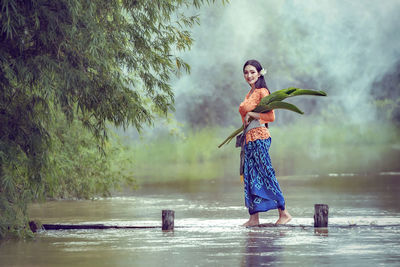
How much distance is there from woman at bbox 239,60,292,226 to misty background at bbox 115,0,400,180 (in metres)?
29.5

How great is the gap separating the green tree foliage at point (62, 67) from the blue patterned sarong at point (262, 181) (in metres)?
1.28

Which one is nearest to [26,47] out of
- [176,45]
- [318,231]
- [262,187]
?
[176,45]

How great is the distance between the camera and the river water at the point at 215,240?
8.16 metres

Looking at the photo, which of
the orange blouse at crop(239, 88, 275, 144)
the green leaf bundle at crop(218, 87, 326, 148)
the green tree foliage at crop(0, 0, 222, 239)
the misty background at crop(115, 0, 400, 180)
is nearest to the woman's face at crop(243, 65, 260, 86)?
the orange blouse at crop(239, 88, 275, 144)

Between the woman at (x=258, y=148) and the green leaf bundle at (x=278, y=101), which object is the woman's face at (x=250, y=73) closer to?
the woman at (x=258, y=148)

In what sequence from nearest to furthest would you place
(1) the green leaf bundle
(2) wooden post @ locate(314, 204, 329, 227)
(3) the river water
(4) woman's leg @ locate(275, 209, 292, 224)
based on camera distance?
1. (3) the river water
2. (1) the green leaf bundle
3. (4) woman's leg @ locate(275, 209, 292, 224)
4. (2) wooden post @ locate(314, 204, 329, 227)

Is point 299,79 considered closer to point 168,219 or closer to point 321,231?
point 168,219

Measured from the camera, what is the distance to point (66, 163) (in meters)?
14.3

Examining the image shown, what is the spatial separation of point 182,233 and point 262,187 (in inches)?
45.0

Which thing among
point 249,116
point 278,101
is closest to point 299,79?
point 249,116

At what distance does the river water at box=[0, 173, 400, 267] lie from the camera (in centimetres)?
816

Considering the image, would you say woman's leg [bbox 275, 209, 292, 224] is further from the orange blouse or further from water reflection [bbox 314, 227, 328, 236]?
the orange blouse

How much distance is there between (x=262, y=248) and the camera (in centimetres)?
891

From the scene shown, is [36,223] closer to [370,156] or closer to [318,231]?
[318,231]
